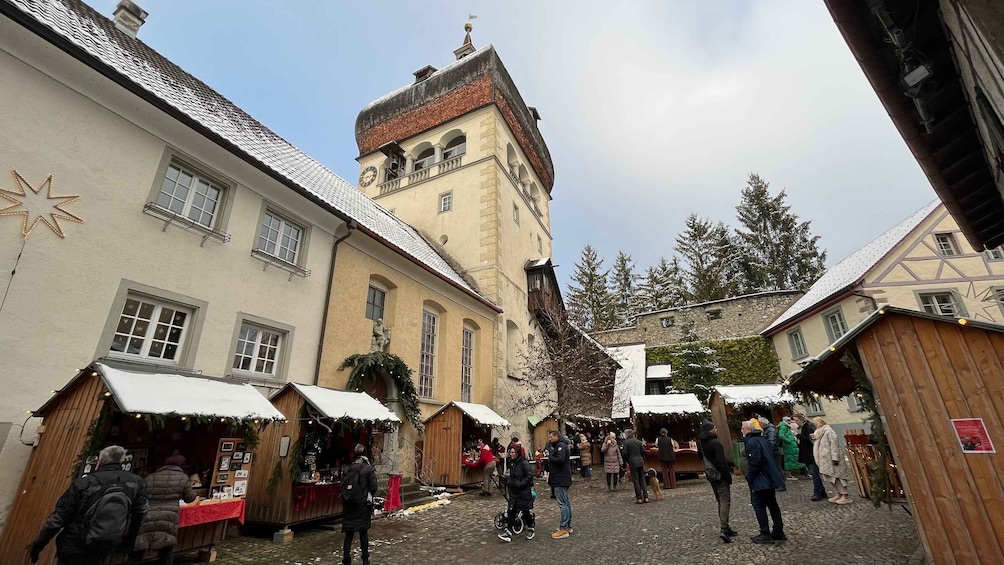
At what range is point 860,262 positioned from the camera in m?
19.2

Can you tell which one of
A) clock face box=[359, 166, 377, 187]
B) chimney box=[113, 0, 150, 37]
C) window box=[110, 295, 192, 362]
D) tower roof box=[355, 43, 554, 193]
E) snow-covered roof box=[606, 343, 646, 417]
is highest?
tower roof box=[355, 43, 554, 193]

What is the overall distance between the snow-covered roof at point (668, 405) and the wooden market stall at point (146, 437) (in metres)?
13.3

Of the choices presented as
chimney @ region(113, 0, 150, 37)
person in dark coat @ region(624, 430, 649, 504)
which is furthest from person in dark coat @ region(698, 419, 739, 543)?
chimney @ region(113, 0, 150, 37)

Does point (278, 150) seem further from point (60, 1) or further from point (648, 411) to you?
point (648, 411)

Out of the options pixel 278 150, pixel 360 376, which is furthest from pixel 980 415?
pixel 278 150

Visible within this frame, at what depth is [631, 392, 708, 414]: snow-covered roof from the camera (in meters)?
16.2

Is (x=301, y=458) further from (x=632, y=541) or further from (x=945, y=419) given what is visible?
(x=945, y=419)

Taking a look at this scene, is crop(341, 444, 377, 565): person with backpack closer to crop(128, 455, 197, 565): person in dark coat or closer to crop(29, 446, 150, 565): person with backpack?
crop(128, 455, 197, 565): person in dark coat

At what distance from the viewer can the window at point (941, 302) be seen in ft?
51.5

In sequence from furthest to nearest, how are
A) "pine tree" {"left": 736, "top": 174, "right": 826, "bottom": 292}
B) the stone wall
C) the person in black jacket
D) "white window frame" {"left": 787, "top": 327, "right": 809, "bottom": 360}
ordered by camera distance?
1. "pine tree" {"left": 736, "top": 174, "right": 826, "bottom": 292}
2. the stone wall
3. "white window frame" {"left": 787, "top": 327, "right": 809, "bottom": 360}
4. the person in black jacket

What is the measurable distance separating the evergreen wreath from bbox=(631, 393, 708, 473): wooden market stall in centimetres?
794

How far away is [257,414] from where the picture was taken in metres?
6.76

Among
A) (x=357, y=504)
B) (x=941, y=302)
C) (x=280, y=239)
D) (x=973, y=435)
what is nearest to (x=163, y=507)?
(x=357, y=504)

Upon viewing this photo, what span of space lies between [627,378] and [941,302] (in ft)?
44.7
